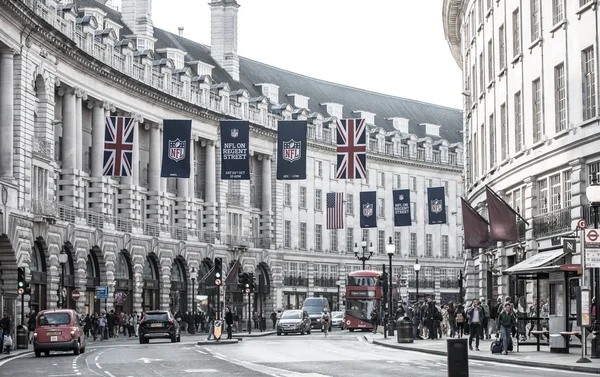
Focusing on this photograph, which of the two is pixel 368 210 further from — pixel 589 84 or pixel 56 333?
pixel 589 84

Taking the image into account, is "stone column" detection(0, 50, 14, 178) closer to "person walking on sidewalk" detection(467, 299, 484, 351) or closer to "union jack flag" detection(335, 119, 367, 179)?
"union jack flag" detection(335, 119, 367, 179)

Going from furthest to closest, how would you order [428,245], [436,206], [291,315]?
[428,245]
[436,206]
[291,315]

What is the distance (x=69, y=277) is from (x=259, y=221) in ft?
129

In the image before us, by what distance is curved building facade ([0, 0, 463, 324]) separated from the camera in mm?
69188

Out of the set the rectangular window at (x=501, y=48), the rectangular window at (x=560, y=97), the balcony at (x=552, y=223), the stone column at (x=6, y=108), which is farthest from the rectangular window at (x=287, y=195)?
the rectangular window at (x=560, y=97)

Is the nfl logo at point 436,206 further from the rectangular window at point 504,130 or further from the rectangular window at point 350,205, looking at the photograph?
the rectangular window at point 350,205

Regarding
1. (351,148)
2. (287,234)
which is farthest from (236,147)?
(287,234)

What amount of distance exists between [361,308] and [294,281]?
116 feet

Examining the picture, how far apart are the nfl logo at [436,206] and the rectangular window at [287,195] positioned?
136ft

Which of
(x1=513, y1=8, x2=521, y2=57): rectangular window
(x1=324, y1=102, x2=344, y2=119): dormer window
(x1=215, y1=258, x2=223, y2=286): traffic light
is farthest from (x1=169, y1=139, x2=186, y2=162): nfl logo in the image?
(x1=324, y1=102, x2=344, y2=119): dormer window

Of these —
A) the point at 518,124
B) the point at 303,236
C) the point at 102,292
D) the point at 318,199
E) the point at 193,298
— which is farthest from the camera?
the point at 318,199

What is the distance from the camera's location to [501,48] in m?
55.4

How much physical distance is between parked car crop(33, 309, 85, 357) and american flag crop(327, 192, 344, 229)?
46.7 m

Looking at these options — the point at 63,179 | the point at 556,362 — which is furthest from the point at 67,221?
the point at 556,362
